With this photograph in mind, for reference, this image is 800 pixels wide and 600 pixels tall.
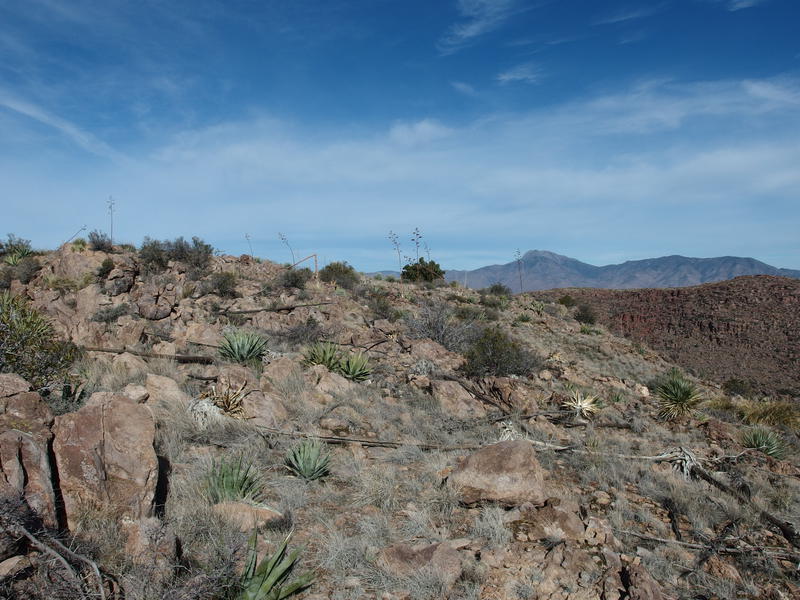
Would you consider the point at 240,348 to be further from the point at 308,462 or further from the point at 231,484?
the point at 231,484

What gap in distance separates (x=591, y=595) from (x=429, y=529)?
1471 mm

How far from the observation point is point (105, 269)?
1404 cm

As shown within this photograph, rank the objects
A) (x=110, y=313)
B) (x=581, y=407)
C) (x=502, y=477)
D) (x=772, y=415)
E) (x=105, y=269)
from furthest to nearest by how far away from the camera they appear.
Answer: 1. (x=105, y=269)
2. (x=110, y=313)
3. (x=772, y=415)
4. (x=581, y=407)
5. (x=502, y=477)

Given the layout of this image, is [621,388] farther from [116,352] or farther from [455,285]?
[455,285]

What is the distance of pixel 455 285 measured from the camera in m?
29.2

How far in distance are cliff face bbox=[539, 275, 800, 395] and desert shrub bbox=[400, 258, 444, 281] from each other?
15759mm

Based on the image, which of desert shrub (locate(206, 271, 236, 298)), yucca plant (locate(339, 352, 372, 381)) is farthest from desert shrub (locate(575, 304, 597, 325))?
yucca plant (locate(339, 352, 372, 381))

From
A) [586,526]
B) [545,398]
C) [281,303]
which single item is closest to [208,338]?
[281,303]

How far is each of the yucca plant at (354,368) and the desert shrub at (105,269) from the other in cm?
937

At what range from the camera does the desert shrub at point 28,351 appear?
5422mm

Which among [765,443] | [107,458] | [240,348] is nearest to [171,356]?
[240,348]

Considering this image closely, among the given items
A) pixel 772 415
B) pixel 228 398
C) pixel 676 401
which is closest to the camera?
pixel 228 398

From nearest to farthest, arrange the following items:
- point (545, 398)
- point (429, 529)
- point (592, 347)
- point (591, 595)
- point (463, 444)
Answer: point (591, 595) → point (429, 529) → point (463, 444) → point (545, 398) → point (592, 347)

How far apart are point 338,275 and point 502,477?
54.4 ft
